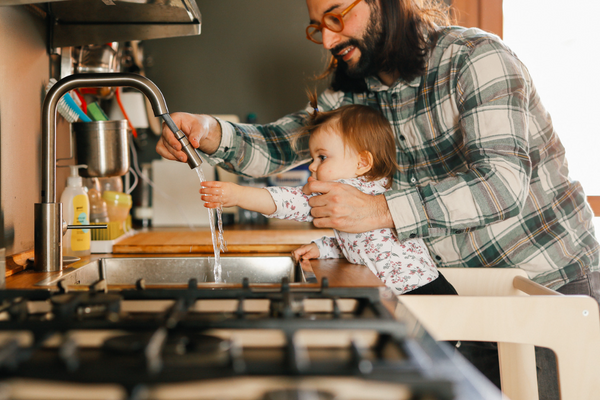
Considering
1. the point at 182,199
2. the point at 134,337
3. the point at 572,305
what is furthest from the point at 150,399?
the point at 182,199

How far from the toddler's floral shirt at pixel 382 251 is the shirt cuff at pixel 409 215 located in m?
0.11

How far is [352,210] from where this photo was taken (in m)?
0.92

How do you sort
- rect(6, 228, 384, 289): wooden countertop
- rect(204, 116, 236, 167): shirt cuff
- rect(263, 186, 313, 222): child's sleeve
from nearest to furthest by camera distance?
rect(6, 228, 384, 289): wooden countertop
rect(263, 186, 313, 222): child's sleeve
rect(204, 116, 236, 167): shirt cuff

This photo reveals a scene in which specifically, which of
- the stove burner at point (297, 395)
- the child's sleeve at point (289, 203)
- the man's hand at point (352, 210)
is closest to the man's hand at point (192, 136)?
the child's sleeve at point (289, 203)

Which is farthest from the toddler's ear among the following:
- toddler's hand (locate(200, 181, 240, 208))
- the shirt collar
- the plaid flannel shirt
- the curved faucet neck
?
the curved faucet neck

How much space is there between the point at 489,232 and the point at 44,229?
1013mm

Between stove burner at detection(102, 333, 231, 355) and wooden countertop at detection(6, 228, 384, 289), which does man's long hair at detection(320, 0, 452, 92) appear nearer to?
wooden countertop at detection(6, 228, 384, 289)

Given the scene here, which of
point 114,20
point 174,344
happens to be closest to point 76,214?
point 114,20

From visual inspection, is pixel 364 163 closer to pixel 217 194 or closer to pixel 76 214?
pixel 217 194

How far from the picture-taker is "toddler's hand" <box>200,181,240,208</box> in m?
Answer: 0.96

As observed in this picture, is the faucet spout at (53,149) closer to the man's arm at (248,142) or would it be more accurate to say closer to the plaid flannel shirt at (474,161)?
the man's arm at (248,142)

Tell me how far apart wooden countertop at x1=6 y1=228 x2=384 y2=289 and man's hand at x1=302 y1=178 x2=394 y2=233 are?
10cm

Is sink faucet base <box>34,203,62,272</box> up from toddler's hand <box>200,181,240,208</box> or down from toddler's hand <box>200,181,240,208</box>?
down

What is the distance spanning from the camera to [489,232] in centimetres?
110
